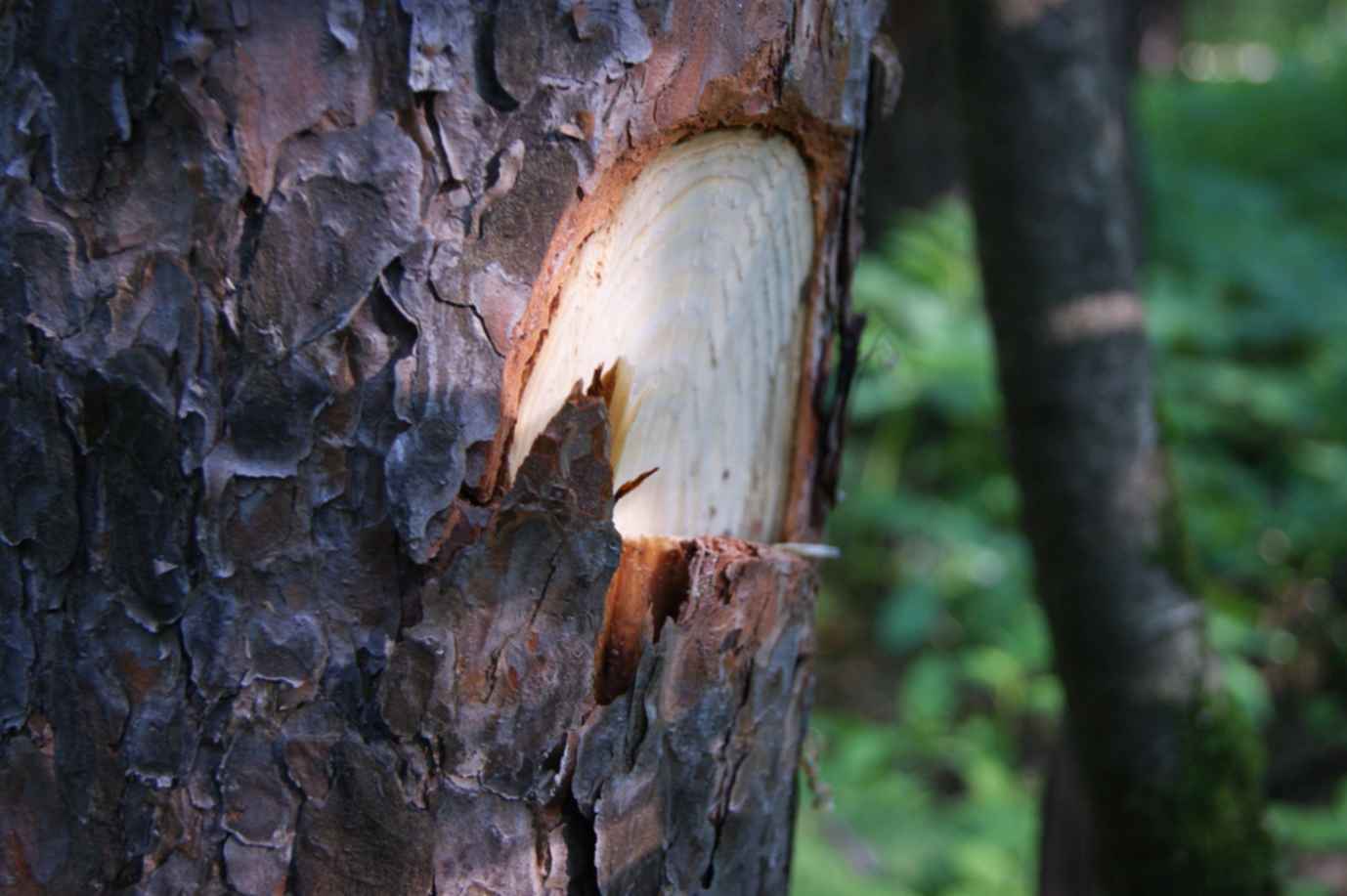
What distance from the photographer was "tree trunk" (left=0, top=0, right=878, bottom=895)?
2.63ft

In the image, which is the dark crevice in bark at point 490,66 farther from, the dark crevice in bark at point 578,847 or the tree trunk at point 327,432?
the dark crevice in bark at point 578,847

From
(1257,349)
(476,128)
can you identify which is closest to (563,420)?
(476,128)

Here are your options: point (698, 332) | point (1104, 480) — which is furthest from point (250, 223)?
point (1104, 480)

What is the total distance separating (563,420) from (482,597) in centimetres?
15

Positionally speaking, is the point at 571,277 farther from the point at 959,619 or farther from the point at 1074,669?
the point at 959,619

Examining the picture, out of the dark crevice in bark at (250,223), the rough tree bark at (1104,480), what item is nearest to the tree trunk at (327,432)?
the dark crevice in bark at (250,223)

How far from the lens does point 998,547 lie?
4383 mm

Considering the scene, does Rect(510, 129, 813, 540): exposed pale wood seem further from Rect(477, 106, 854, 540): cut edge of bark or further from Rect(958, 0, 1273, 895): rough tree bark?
Rect(958, 0, 1273, 895): rough tree bark

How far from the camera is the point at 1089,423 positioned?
1.79 m

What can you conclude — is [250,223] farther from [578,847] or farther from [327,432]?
[578,847]

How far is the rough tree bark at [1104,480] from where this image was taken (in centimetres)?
176

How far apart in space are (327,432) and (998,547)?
12.7ft

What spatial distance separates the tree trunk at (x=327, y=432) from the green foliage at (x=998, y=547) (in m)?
2.49

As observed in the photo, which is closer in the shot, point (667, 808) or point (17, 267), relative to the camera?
point (17, 267)
